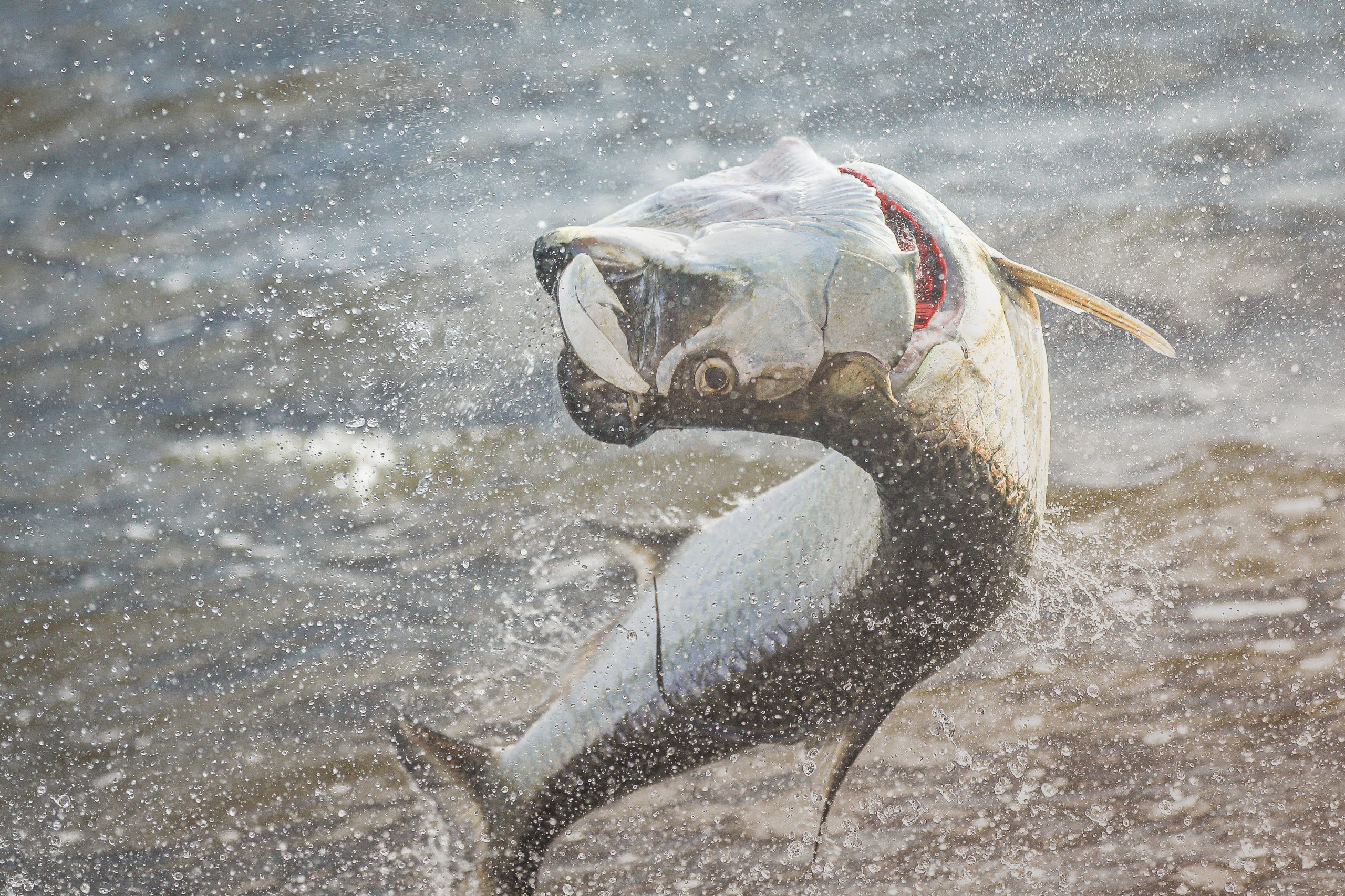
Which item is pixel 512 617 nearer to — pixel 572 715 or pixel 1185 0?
pixel 572 715

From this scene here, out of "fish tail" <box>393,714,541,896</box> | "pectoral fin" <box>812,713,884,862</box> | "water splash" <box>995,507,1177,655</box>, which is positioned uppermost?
"pectoral fin" <box>812,713,884,862</box>

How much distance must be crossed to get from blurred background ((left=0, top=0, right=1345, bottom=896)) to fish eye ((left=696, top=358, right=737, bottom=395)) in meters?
0.51

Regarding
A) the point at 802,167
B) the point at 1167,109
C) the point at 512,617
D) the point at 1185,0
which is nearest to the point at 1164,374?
the point at 1167,109

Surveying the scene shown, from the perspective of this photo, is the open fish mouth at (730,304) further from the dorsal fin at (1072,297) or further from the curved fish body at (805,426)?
the dorsal fin at (1072,297)

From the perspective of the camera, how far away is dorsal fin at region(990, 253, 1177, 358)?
5.98 feet

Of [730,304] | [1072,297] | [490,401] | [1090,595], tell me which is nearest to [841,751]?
[1072,297]

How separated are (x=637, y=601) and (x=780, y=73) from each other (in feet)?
7.30

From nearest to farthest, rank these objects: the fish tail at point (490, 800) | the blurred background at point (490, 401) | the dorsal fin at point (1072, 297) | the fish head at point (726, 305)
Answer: the fish head at point (726, 305) < the dorsal fin at point (1072, 297) < the fish tail at point (490, 800) < the blurred background at point (490, 401)

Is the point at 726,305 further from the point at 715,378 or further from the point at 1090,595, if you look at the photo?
the point at 1090,595

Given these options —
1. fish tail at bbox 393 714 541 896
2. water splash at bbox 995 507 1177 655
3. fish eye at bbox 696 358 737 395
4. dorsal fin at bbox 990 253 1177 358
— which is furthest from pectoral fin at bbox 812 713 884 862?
water splash at bbox 995 507 1177 655

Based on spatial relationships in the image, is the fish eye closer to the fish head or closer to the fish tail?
the fish head

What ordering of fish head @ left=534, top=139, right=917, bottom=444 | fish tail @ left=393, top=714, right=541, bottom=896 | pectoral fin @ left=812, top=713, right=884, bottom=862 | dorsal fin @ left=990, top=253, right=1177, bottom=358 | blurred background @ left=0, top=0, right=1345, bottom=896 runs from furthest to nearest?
blurred background @ left=0, top=0, right=1345, bottom=896 → fish tail @ left=393, top=714, right=541, bottom=896 → pectoral fin @ left=812, top=713, right=884, bottom=862 → dorsal fin @ left=990, top=253, right=1177, bottom=358 → fish head @ left=534, top=139, right=917, bottom=444

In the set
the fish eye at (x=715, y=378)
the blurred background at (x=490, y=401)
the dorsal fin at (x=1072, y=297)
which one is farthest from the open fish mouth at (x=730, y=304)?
the blurred background at (x=490, y=401)

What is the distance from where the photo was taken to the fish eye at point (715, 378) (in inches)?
60.2
